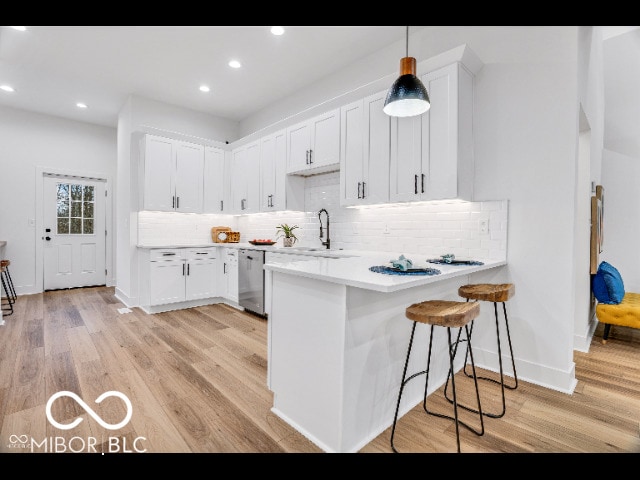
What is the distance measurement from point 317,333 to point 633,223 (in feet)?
17.3

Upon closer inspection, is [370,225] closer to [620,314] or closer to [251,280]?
[251,280]

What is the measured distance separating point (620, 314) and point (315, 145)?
3740 millimetres

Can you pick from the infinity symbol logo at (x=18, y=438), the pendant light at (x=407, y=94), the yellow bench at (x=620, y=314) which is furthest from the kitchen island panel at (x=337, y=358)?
the yellow bench at (x=620, y=314)

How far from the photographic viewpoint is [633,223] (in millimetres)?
4633

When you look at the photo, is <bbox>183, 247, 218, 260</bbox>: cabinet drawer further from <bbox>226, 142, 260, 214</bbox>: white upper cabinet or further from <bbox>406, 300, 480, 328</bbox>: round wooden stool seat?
<bbox>406, 300, 480, 328</bbox>: round wooden stool seat

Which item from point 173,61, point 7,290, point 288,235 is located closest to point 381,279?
point 288,235

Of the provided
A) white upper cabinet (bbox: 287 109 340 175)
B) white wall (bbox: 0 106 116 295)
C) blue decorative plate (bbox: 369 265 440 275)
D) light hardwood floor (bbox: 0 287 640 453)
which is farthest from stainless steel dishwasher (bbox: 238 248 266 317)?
white wall (bbox: 0 106 116 295)

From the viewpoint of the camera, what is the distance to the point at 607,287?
3.49m

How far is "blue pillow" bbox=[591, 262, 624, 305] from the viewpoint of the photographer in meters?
3.45

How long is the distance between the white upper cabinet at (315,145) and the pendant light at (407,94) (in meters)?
1.45

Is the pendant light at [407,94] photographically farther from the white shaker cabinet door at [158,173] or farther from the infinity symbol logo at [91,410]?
the white shaker cabinet door at [158,173]

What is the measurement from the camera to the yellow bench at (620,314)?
331cm

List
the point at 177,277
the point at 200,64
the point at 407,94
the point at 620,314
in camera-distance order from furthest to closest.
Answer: the point at 177,277 → the point at 200,64 → the point at 620,314 → the point at 407,94
